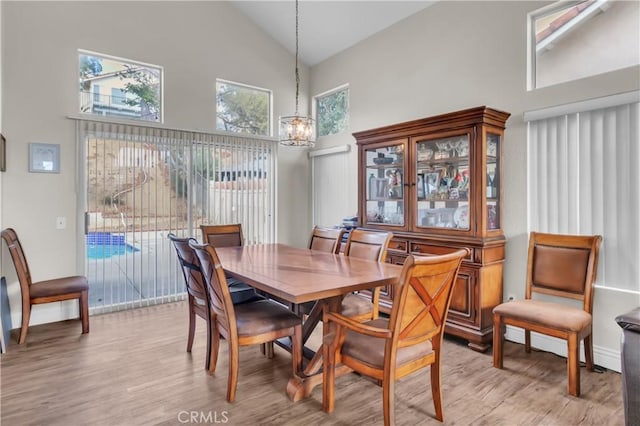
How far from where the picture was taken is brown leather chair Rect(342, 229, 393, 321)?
2713 millimetres

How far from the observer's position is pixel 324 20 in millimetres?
4488

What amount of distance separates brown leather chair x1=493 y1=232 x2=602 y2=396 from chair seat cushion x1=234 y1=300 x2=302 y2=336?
1529 mm

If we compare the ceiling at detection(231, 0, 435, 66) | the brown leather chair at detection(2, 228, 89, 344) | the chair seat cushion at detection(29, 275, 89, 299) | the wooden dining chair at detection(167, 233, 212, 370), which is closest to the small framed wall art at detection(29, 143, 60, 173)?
the brown leather chair at detection(2, 228, 89, 344)

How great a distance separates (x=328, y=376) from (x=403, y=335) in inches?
21.7

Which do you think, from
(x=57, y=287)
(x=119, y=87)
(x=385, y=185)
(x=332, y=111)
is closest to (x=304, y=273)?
(x=385, y=185)

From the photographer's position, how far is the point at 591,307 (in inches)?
100

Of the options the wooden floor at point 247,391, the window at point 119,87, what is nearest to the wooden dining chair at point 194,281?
the wooden floor at point 247,391

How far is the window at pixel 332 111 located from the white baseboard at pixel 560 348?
10.2 ft

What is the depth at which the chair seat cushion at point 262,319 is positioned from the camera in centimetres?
222

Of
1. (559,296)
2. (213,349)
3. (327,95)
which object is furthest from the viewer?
(327,95)

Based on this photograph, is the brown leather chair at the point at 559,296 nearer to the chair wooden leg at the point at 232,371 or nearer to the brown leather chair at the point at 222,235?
the chair wooden leg at the point at 232,371

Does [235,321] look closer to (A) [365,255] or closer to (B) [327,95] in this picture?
(A) [365,255]

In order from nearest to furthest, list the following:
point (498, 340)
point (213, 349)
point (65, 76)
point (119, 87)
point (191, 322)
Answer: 1. point (213, 349)
2. point (498, 340)
3. point (191, 322)
4. point (65, 76)
5. point (119, 87)

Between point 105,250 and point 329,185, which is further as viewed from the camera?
point 329,185
